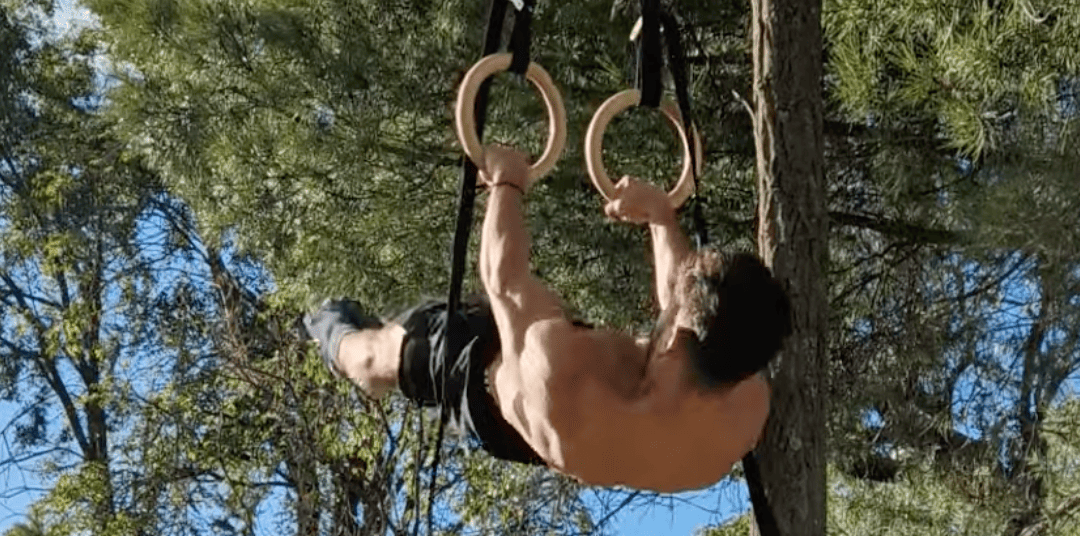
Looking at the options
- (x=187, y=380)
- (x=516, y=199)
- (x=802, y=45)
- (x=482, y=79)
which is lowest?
(x=516, y=199)

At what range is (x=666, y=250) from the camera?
246cm

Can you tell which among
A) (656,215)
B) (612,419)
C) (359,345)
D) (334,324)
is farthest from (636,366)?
(334,324)

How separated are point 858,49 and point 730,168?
0.88 metres

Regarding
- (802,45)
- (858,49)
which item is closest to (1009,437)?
(858,49)

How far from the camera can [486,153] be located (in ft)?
7.41

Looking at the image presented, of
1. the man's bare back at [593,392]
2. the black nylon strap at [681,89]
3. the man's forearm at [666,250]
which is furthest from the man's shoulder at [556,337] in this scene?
the black nylon strap at [681,89]

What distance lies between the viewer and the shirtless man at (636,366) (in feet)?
7.00

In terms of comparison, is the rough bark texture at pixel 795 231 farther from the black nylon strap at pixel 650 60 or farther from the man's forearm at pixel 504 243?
the man's forearm at pixel 504 243

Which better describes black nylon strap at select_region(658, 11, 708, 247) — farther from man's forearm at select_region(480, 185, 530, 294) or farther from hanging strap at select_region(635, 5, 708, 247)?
man's forearm at select_region(480, 185, 530, 294)

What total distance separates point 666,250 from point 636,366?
0.92ft

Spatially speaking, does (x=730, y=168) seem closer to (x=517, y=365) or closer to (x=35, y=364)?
(x=517, y=365)

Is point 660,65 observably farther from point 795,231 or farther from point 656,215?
point 795,231

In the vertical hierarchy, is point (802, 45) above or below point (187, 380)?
below

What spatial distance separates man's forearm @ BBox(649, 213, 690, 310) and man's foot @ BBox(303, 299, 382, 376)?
507 millimetres
